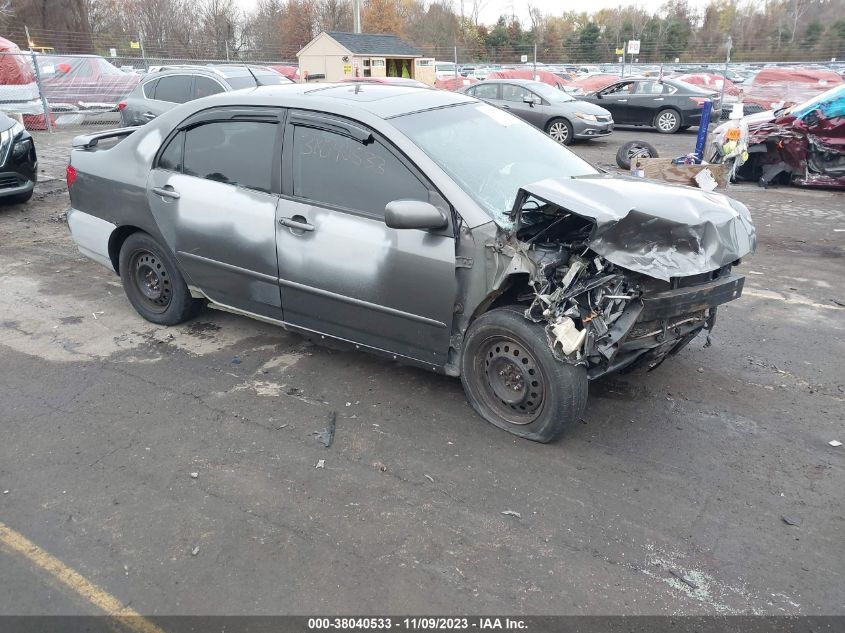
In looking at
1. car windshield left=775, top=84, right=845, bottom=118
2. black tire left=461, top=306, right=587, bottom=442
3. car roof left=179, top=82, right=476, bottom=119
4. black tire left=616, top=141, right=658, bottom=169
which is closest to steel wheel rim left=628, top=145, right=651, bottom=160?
black tire left=616, top=141, right=658, bottom=169

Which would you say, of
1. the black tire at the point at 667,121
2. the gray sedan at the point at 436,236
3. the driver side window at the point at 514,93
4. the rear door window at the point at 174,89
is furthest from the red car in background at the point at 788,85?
the gray sedan at the point at 436,236

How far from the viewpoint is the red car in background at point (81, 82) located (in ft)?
58.6

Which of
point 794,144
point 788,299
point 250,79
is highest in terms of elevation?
point 250,79

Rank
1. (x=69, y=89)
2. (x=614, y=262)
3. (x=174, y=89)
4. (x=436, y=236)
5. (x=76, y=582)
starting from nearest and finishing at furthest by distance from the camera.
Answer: (x=76, y=582)
(x=614, y=262)
(x=436, y=236)
(x=174, y=89)
(x=69, y=89)

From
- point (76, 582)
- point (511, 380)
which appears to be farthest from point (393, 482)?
point (76, 582)

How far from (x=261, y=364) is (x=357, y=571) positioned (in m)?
2.15

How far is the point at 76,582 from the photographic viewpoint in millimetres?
2768

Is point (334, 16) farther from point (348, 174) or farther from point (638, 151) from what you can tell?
point (348, 174)

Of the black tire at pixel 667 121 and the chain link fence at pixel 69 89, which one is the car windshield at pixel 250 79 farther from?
the black tire at pixel 667 121

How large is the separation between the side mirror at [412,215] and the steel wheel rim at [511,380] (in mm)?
709

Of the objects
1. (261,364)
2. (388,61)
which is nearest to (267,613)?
(261,364)

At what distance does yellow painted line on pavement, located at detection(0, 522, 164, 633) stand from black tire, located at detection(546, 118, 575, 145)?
14.8 m

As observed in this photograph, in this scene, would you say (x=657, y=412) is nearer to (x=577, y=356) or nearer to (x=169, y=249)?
(x=577, y=356)

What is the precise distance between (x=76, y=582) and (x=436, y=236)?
2.30m
